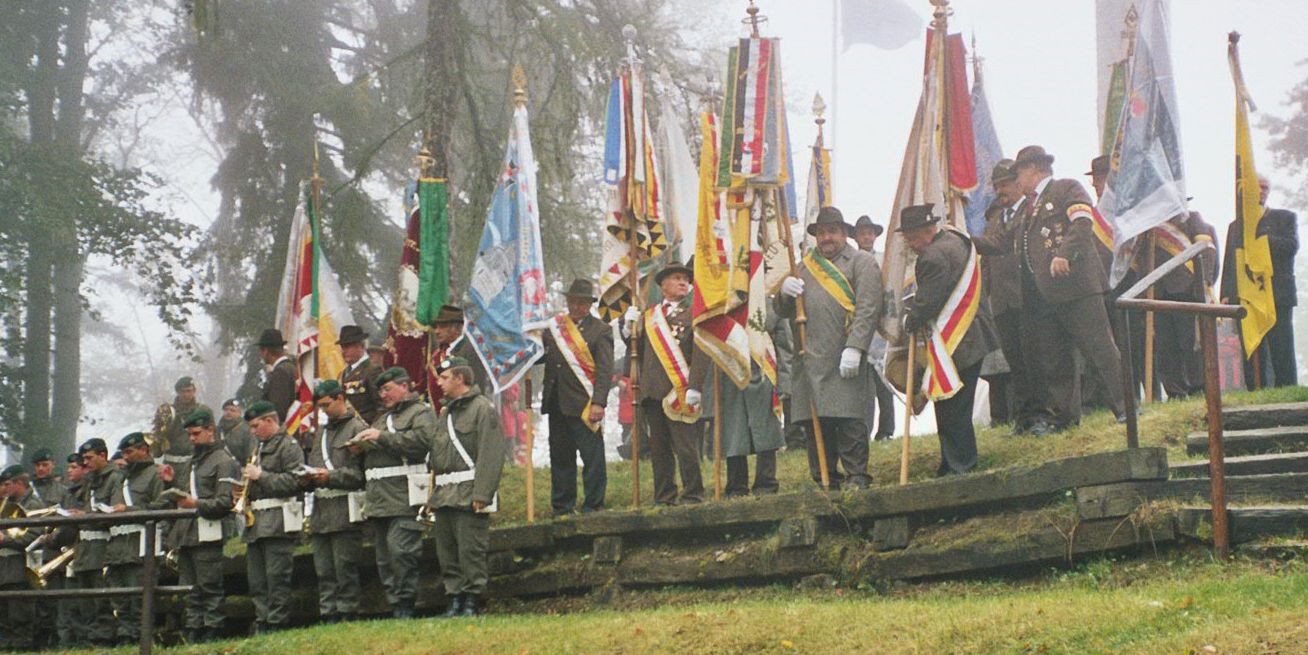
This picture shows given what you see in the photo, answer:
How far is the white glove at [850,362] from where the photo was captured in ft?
33.4


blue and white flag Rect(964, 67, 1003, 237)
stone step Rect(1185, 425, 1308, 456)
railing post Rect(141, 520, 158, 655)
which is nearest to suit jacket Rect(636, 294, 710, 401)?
blue and white flag Rect(964, 67, 1003, 237)

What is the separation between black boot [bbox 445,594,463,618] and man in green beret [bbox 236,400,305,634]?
1.63m

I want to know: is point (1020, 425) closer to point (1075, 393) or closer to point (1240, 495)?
point (1075, 393)

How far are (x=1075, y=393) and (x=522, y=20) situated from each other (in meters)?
8.58

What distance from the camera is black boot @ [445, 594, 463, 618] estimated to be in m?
10.5

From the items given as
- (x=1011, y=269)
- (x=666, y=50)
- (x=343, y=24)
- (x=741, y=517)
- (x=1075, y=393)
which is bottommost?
(x=741, y=517)

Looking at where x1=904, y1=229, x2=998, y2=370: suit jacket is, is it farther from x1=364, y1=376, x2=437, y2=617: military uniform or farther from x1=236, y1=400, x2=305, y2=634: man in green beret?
x1=236, y1=400, x2=305, y2=634: man in green beret

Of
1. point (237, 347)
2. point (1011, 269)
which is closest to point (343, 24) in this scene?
point (237, 347)

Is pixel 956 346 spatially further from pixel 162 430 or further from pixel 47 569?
pixel 162 430

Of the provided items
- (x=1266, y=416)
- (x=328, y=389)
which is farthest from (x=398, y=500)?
(x=1266, y=416)

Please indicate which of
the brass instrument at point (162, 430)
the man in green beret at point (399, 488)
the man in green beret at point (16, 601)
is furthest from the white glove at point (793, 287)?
the man in green beret at point (16, 601)

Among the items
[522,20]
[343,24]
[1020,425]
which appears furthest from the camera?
[343,24]

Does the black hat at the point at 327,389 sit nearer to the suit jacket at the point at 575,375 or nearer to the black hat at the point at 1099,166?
the suit jacket at the point at 575,375

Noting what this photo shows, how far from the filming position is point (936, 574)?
9.09m
